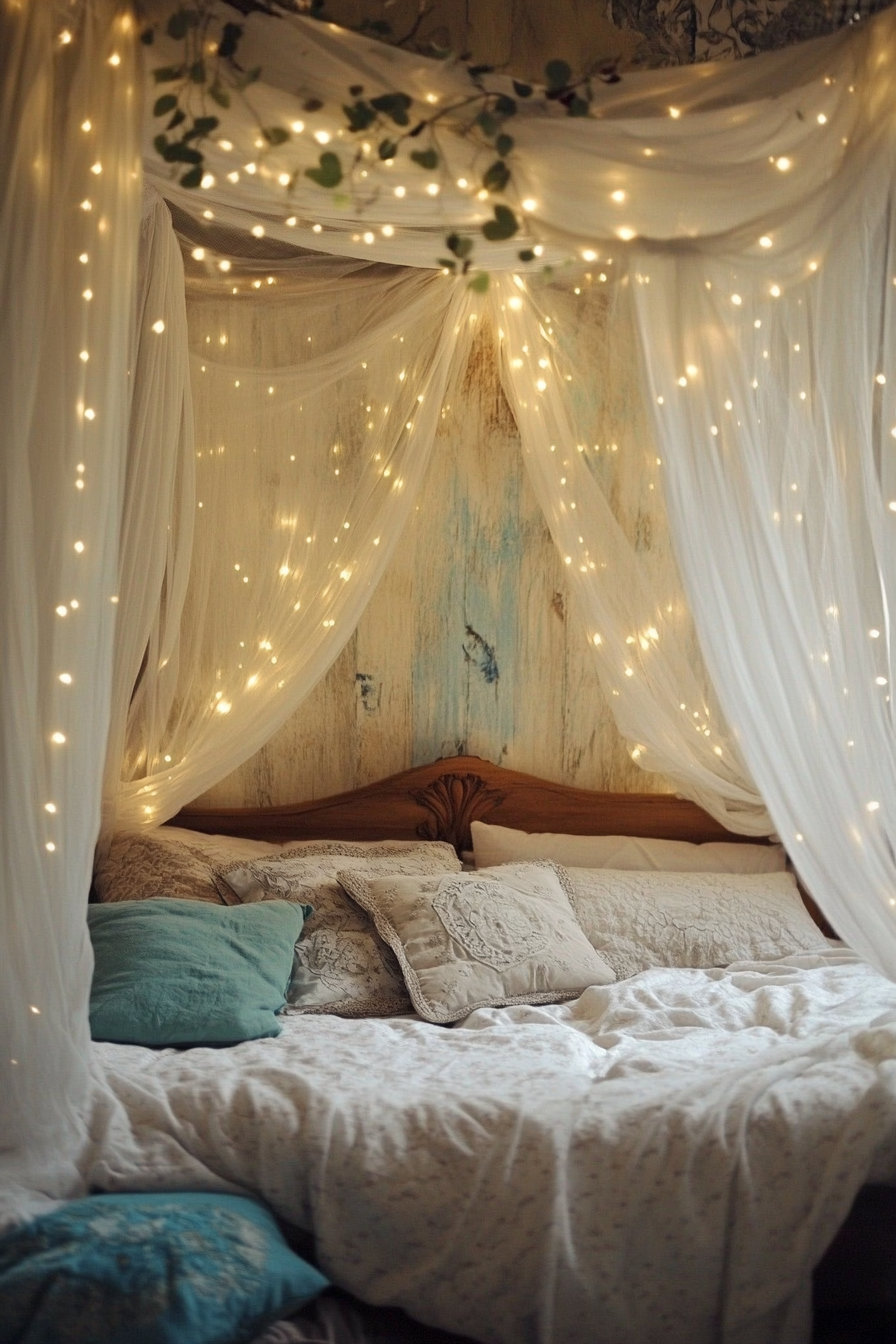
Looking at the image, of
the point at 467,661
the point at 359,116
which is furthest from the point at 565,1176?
the point at 467,661

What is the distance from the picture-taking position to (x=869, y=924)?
2.16 meters

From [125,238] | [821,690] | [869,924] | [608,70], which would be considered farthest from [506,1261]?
[608,70]

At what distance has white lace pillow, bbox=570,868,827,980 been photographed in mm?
3146

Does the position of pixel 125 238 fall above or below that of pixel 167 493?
above

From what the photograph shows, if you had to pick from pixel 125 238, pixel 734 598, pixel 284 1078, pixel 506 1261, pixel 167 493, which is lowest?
pixel 506 1261

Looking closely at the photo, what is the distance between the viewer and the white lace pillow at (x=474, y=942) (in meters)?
2.79

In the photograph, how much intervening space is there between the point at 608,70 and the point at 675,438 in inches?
25.1

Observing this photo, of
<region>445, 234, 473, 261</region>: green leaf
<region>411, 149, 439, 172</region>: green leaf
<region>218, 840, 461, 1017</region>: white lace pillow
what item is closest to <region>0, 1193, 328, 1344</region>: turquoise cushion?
<region>218, 840, 461, 1017</region>: white lace pillow

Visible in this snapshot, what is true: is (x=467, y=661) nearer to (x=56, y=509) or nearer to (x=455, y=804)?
(x=455, y=804)

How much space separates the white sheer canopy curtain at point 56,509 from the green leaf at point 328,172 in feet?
0.95

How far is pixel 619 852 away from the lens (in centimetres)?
358

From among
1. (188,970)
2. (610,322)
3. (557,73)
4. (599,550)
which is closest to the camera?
(557,73)

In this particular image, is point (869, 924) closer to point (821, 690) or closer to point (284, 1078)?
point (821, 690)

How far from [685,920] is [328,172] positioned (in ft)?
Answer: 6.84
